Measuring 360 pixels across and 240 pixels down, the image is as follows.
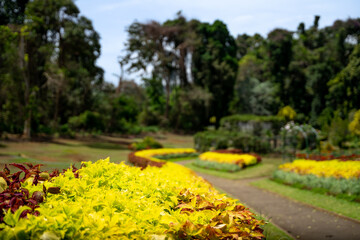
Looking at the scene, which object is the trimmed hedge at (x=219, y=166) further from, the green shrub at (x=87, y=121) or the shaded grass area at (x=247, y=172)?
the green shrub at (x=87, y=121)

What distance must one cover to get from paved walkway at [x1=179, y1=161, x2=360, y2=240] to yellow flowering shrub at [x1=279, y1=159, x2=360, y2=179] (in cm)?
146

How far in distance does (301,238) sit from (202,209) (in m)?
3.65

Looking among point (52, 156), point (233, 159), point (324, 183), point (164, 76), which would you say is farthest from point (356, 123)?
point (164, 76)

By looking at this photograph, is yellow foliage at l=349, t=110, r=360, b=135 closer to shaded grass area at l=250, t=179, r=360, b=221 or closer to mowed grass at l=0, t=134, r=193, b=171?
shaded grass area at l=250, t=179, r=360, b=221

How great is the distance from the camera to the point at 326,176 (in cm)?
866

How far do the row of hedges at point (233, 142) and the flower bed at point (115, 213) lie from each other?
55.5 ft

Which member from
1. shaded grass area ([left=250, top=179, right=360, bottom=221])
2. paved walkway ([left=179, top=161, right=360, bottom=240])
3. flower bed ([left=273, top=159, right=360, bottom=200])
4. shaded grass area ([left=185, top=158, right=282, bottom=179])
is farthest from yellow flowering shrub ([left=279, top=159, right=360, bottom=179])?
shaded grass area ([left=185, top=158, right=282, bottom=179])

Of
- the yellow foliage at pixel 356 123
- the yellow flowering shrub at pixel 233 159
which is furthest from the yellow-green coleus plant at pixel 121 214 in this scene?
the yellow flowering shrub at pixel 233 159

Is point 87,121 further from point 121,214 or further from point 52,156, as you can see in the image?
point 121,214

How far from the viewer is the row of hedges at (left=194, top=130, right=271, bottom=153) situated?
64.2ft

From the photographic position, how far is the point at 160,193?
119 inches

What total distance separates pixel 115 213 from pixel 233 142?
60.3 feet

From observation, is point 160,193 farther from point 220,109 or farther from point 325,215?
point 220,109

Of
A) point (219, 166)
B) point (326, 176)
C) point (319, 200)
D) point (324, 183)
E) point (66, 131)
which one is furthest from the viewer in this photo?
point (66, 131)
